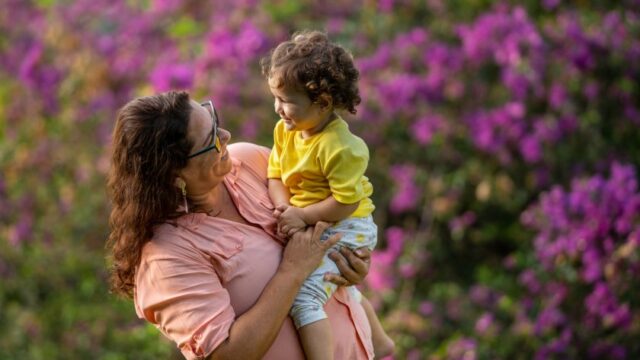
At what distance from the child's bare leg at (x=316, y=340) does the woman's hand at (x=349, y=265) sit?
0.15 meters

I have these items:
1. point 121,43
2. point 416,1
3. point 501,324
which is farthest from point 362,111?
point 121,43

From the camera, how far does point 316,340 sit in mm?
2502

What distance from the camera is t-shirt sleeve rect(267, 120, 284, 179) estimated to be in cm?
267

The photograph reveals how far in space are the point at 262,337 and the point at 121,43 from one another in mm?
4664

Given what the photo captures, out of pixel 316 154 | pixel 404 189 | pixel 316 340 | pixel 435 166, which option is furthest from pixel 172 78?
pixel 316 340

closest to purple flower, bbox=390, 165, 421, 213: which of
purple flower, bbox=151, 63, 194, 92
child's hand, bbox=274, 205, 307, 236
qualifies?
purple flower, bbox=151, 63, 194, 92

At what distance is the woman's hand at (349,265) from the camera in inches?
104

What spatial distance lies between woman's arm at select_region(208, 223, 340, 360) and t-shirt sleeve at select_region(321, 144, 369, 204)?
0.40 feet

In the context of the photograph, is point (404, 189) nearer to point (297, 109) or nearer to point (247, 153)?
point (247, 153)

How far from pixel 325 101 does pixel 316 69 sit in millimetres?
97

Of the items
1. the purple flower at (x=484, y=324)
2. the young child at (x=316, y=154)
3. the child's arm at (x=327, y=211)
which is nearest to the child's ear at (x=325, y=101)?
the young child at (x=316, y=154)

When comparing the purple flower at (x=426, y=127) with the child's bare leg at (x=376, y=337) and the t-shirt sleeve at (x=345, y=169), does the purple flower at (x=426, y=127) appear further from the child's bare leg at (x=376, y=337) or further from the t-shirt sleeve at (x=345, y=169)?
the t-shirt sleeve at (x=345, y=169)

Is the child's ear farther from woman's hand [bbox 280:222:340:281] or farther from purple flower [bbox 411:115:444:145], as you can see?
purple flower [bbox 411:115:444:145]

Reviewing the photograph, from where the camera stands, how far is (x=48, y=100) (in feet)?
20.5
